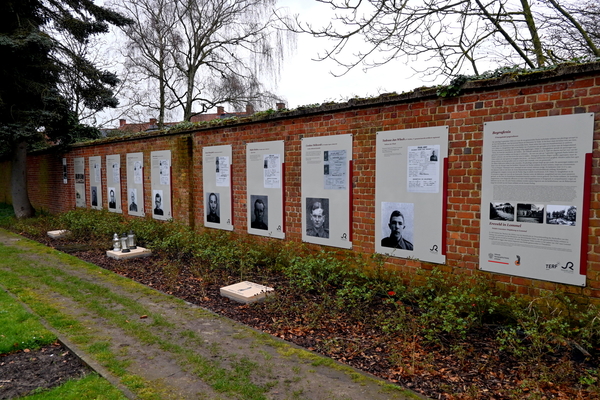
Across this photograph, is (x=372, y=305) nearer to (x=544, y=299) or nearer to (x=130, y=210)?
(x=544, y=299)

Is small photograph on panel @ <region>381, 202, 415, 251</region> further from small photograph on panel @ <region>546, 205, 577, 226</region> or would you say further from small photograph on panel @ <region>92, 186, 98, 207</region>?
small photograph on panel @ <region>92, 186, 98, 207</region>

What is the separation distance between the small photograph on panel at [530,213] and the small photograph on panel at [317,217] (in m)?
2.86

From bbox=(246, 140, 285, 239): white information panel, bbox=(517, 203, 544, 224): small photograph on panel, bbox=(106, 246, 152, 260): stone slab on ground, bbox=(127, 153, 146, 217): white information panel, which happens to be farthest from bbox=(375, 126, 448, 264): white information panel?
bbox=(127, 153, 146, 217): white information panel

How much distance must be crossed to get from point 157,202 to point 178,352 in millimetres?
7175

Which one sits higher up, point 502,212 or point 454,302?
point 502,212

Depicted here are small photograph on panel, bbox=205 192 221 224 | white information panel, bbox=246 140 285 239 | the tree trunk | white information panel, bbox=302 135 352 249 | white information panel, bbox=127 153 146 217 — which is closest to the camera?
white information panel, bbox=302 135 352 249

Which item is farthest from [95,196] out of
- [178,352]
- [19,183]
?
[178,352]

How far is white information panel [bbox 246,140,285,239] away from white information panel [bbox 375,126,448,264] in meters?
2.12

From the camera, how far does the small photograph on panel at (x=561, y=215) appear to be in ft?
13.4

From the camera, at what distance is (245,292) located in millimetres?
5766

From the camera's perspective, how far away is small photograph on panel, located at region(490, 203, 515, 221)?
177 inches

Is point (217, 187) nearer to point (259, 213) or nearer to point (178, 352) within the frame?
point (259, 213)

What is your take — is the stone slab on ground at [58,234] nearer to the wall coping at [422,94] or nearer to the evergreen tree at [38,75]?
the evergreen tree at [38,75]

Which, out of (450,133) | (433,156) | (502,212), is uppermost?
(450,133)
